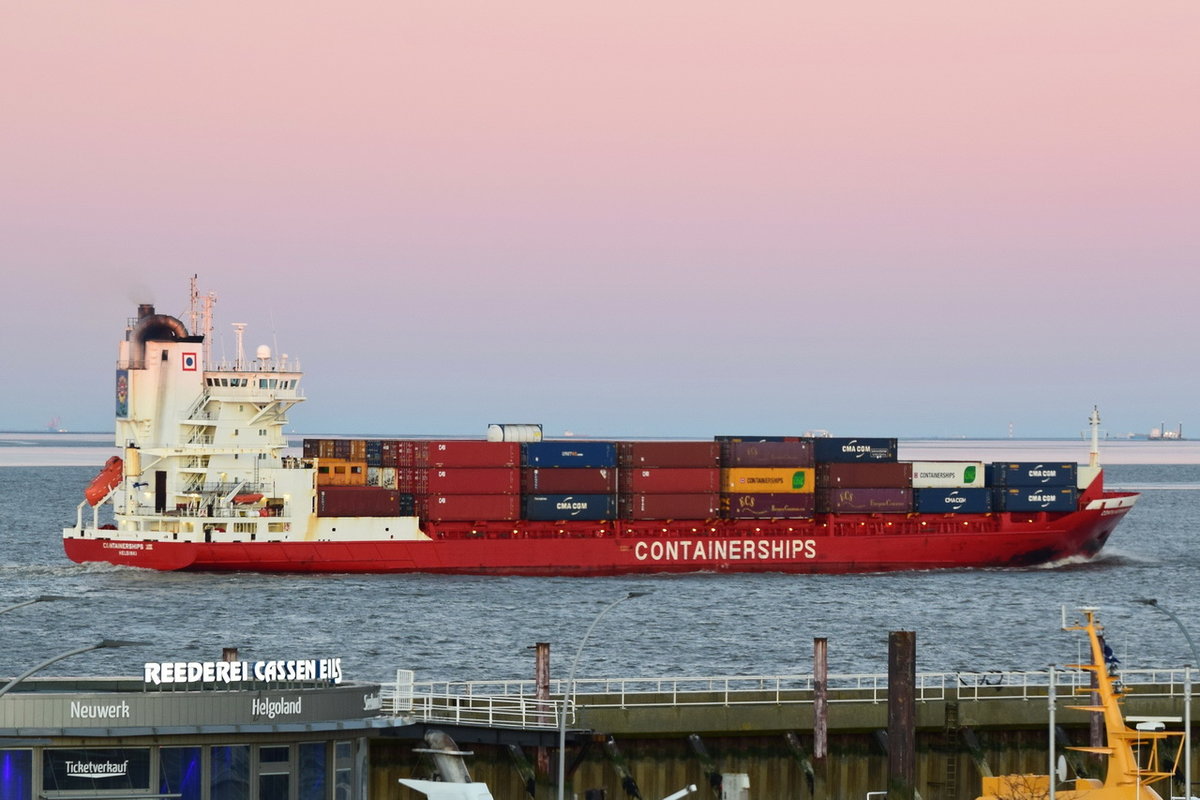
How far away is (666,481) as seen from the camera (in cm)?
10062

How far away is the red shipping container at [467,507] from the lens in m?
97.4

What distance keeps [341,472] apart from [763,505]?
2356cm

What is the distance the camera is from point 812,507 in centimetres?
10319

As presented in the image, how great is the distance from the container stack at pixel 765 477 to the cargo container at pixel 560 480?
305 inches

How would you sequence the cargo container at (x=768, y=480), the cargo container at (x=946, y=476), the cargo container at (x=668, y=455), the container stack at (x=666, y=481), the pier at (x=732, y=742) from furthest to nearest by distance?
the cargo container at (x=946, y=476), the cargo container at (x=768, y=480), the container stack at (x=666, y=481), the cargo container at (x=668, y=455), the pier at (x=732, y=742)

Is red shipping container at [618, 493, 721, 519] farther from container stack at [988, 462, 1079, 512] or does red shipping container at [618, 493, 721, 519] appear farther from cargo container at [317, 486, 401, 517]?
container stack at [988, 462, 1079, 512]

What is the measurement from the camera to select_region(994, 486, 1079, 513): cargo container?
106 meters

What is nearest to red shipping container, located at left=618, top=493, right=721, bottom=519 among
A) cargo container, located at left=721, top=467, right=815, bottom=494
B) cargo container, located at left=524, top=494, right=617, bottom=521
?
cargo container, located at left=721, top=467, right=815, bottom=494

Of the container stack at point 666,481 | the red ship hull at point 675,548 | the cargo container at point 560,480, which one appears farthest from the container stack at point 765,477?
the cargo container at point 560,480

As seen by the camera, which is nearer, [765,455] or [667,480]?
[667,480]

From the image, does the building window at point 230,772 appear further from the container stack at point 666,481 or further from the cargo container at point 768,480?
the cargo container at point 768,480

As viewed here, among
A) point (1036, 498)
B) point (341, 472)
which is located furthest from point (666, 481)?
point (1036, 498)

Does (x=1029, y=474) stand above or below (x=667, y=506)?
above

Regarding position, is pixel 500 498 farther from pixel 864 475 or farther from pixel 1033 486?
pixel 1033 486
